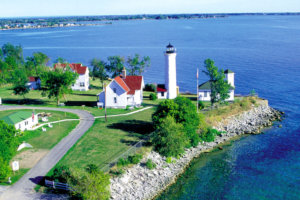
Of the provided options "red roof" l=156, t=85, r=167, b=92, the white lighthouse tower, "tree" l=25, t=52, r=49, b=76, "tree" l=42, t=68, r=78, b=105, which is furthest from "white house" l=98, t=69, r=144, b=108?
"tree" l=25, t=52, r=49, b=76

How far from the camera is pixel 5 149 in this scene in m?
33.9

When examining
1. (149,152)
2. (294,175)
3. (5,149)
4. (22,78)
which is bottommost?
(294,175)

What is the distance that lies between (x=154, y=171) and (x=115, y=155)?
511cm

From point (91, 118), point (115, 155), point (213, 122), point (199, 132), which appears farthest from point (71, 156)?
point (213, 122)

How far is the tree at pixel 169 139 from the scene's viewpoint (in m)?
41.9

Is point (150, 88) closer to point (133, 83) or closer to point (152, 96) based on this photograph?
point (152, 96)

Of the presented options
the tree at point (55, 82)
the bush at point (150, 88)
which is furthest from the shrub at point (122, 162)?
the bush at point (150, 88)

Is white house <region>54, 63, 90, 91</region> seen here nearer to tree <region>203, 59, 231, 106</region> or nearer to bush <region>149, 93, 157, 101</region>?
bush <region>149, 93, 157, 101</region>

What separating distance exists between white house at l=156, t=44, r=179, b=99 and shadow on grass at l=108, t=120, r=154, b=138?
1645 centimetres

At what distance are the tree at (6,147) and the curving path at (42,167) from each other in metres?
1.86

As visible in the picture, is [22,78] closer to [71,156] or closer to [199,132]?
[71,156]

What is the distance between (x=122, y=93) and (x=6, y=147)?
2814 cm

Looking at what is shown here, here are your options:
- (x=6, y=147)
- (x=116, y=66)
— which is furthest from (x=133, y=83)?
(x=6, y=147)

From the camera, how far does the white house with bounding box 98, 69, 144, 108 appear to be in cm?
5981
